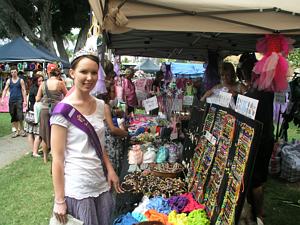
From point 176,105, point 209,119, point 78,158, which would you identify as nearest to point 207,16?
point 209,119

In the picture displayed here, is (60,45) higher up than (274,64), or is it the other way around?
(60,45)

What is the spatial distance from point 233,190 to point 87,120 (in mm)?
1114

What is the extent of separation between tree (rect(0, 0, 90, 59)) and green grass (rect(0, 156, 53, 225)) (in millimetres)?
16786

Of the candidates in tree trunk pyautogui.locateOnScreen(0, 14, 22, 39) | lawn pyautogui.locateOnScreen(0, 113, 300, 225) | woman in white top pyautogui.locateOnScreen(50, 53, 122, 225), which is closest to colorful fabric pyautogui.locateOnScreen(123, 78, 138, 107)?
lawn pyautogui.locateOnScreen(0, 113, 300, 225)

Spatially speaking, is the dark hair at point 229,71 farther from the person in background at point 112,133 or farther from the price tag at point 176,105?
the price tag at point 176,105

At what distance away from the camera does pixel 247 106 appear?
2594mm

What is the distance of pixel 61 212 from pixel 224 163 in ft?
4.20

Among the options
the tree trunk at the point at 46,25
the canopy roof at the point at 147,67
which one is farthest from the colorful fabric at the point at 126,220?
the canopy roof at the point at 147,67

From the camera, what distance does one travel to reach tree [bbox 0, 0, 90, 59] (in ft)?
73.2

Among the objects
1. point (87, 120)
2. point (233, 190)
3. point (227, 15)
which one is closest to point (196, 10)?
point (227, 15)

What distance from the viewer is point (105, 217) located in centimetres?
253

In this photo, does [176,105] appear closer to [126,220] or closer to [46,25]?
[126,220]

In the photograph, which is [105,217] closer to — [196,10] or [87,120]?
[87,120]

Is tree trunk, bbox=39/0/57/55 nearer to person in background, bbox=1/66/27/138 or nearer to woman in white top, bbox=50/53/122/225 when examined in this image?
person in background, bbox=1/66/27/138
